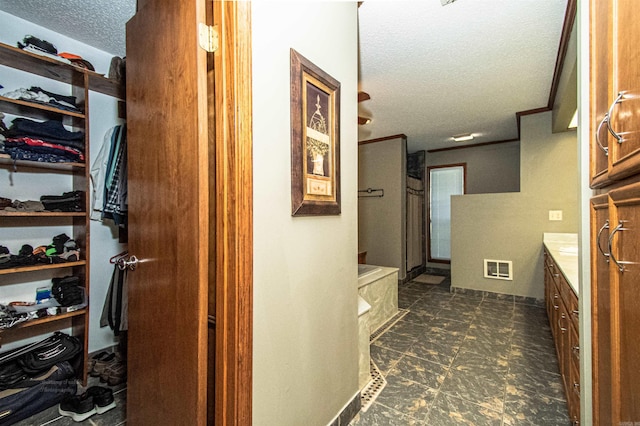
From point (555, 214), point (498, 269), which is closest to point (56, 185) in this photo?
point (498, 269)

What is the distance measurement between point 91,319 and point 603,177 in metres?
3.25

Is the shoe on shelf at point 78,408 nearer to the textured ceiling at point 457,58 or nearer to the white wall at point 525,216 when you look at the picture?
the textured ceiling at point 457,58

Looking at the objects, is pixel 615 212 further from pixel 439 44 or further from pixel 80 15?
pixel 80 15

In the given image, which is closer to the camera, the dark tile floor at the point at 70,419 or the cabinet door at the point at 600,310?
the cabinet door at the point at 600,310

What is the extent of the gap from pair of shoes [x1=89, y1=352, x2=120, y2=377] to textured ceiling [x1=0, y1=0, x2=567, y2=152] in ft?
7.99

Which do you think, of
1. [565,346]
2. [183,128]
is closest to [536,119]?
[565,346]

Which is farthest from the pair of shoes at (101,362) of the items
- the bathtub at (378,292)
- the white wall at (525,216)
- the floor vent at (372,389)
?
the white wall at (525,216)

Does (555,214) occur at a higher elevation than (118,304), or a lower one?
higher

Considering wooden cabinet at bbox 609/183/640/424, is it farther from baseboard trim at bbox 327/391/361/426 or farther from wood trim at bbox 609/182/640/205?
baseboard trim at bbox 327/391/361/426

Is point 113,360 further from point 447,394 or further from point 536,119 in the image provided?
point 536,119

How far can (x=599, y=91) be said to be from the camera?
0.85 metres

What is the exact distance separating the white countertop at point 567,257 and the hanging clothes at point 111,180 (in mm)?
2669

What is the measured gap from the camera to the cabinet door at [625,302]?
1.99 ft

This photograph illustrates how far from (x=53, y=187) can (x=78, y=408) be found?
5.06ft
